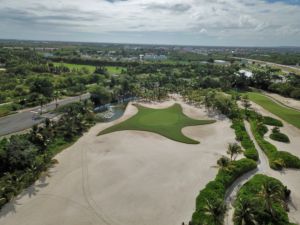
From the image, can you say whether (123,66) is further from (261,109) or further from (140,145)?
(140,145)

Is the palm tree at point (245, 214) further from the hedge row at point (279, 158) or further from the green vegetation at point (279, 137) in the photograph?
the green vegetation at point (279, 137)

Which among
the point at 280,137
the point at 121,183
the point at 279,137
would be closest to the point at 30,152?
the point at 121,183

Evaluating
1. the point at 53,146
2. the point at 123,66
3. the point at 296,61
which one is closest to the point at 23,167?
the point at 53,146

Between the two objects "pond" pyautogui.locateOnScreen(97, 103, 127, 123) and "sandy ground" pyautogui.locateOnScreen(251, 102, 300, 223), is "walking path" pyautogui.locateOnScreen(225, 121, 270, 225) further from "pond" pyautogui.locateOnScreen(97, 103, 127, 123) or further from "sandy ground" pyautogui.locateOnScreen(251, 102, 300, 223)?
"pond" pyautogui.locateOnScreen(97, 103, 127, 123)

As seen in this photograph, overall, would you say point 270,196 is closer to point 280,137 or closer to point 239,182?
point 239,182

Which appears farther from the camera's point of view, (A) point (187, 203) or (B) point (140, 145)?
(B) point (140, 145)

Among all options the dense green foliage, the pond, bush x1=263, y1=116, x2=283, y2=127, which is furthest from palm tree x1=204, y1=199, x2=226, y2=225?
the pond
